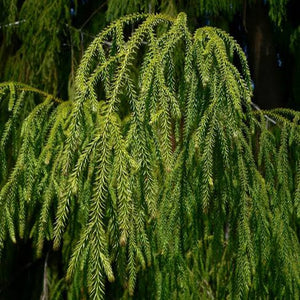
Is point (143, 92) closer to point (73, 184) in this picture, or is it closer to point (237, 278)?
point (73, 184)

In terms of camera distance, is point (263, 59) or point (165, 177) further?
point (263, 59)

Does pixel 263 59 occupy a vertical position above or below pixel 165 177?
above

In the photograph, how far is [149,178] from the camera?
41.4 inches

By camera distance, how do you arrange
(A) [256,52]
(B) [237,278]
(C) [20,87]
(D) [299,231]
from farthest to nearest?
(A) [256,52], (D) [299,231], (C) [20,87], (B) [237,278]

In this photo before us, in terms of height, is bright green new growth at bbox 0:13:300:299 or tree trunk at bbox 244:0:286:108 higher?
tree trunk at bbox 244:0:286:108

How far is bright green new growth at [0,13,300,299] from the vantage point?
1.08 m

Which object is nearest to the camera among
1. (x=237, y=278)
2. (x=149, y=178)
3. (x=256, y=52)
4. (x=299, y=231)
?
(x=149, y=178)

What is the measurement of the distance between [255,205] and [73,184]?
0.80 metres

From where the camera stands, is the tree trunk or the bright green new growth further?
the tree trunk

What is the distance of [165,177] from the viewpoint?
155 centimetres

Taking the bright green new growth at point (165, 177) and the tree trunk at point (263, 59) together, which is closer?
the bright green new growth at point (165, 177)

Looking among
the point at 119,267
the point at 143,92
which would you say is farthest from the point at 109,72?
the point at 119,267

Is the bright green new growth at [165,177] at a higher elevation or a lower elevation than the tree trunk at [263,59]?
lower

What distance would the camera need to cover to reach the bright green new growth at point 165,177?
108cm
